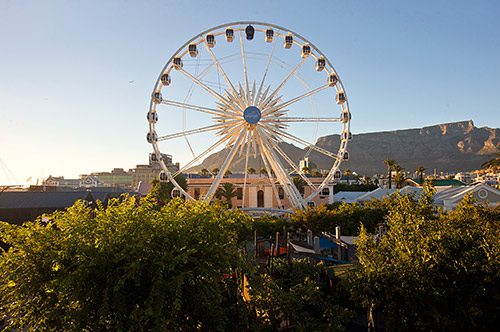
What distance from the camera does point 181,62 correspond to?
2819 cm

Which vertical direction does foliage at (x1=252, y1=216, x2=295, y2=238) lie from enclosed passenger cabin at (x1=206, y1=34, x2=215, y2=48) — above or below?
below

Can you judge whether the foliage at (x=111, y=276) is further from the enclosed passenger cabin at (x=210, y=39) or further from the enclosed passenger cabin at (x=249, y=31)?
the enclosed passenger cabin at (x=249, y=31)

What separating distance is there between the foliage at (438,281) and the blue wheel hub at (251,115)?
21677mm

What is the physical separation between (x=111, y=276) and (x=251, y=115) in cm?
2309

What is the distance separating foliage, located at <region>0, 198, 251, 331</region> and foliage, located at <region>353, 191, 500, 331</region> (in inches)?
121

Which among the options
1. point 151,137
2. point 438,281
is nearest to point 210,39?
point 151,137

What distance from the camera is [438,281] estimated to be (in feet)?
21.8

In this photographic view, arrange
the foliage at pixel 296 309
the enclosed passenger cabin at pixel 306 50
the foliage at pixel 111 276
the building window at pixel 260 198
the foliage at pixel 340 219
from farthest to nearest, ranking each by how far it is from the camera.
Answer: the building window at pixel 260 198 → the enclosed passenger cabin at pixel 306 50 → the foliage at pixel 340 219 → the foliage at pixel 296 309 → the foliage at pixel 111 276

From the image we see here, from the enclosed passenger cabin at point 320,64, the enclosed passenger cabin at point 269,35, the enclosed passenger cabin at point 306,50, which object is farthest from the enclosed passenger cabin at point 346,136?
the enclosed passenger cabin at point 269,35

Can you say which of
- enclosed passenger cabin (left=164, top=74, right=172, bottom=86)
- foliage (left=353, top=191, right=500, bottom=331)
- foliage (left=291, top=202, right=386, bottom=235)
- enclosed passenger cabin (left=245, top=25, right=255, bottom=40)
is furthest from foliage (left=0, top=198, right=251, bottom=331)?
enclosed passenger cabin (left=245, top=25, right=255, bottom=40)

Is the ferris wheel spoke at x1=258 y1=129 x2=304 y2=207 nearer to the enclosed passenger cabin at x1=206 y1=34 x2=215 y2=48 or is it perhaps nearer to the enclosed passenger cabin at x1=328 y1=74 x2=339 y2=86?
the enclosed passenger cabin at x1=328 y1=74 x2=339 y2=86

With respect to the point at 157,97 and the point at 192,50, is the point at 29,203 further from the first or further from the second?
the point at 192,50

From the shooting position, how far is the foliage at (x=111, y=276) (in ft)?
18.7

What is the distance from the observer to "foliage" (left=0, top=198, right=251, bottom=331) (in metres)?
5.70
